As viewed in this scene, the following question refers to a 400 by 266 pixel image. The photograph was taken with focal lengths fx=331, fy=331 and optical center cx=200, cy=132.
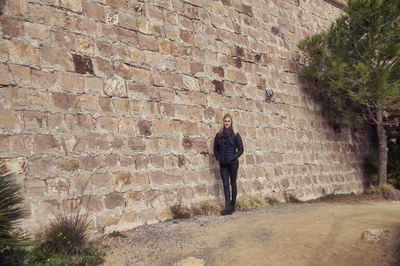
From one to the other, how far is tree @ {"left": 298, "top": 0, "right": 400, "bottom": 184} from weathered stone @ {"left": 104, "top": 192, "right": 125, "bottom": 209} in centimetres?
592

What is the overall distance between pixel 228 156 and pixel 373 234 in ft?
8.72

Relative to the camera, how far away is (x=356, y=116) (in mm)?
9188

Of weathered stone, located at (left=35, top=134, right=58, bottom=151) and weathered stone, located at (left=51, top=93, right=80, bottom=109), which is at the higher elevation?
A: weathered stone, located at (left=51, top=93, right=80, bottom=109)

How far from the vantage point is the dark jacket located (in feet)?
18.9

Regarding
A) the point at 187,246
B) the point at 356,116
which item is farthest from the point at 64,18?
the point at 356,116

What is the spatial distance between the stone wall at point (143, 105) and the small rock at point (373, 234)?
9.65ft

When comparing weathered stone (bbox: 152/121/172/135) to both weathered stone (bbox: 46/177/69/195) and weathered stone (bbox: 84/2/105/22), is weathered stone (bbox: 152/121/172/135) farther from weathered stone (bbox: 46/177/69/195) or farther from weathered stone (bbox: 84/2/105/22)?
weathered stone (bbox: 84/2/105/22)

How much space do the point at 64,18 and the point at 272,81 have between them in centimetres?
492

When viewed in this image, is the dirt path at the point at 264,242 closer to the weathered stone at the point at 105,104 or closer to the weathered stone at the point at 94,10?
the weathered stone at the point at 105,104

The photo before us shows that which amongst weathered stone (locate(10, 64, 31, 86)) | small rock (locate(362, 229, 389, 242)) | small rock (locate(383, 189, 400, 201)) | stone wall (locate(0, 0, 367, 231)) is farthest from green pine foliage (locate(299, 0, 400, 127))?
weathered stone (locate(10, 64, 31, 86))

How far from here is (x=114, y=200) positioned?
491cm

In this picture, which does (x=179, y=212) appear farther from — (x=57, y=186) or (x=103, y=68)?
(x=103, y=68)

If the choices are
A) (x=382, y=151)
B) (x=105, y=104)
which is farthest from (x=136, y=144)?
(x=382, y=151)

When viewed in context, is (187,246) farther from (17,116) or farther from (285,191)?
(285,191)
